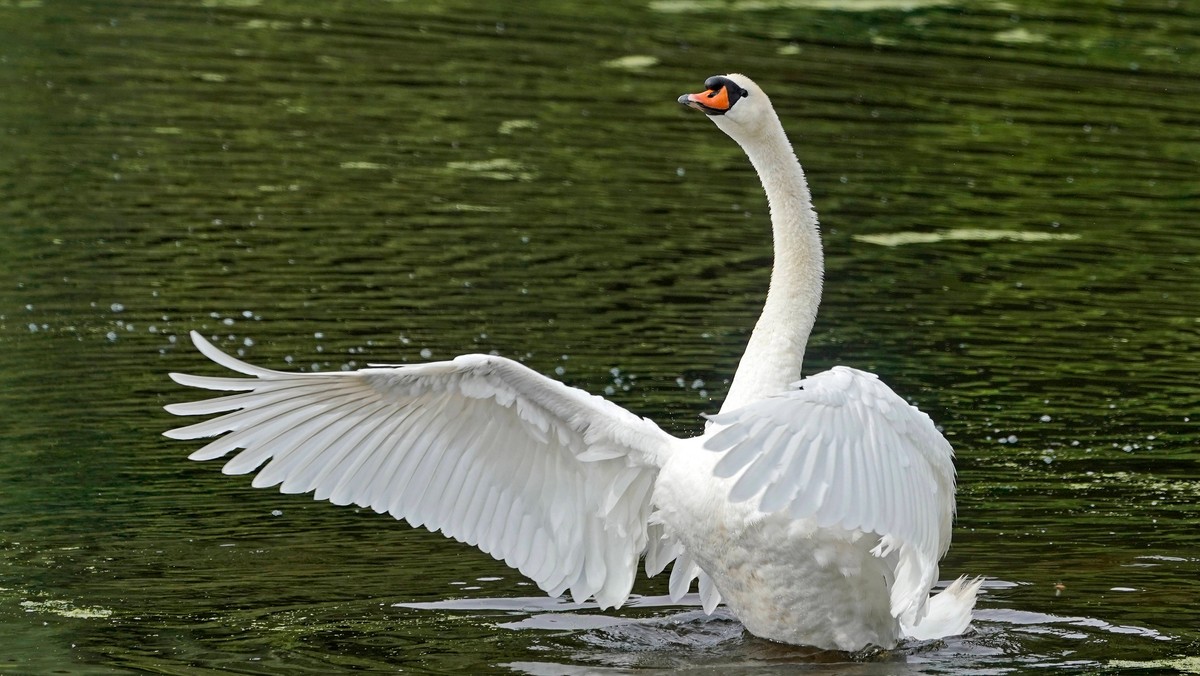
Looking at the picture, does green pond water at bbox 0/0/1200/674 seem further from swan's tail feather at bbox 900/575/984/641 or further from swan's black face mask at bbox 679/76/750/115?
swan's black face mask at bbox 679/76/750/115

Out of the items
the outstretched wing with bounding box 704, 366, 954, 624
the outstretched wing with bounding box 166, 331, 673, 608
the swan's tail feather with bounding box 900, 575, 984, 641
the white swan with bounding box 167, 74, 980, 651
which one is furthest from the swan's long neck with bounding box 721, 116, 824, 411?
the swan's tail feather with bounding box 900, 575, 984, 641

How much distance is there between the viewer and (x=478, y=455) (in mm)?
8656

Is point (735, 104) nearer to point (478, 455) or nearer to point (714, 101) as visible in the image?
point (714, 101)

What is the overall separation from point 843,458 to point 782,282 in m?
2.00

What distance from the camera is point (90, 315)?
13.4 metres

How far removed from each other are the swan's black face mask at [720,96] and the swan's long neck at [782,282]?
7.4 inches

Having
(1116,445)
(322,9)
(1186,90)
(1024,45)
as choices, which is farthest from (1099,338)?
(322,9)

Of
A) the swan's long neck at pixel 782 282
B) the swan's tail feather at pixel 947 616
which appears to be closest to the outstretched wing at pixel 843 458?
the swan's tail feather at pixel 947 616

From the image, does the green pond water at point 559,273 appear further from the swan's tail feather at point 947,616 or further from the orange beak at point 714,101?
the orange beak at point 714,101

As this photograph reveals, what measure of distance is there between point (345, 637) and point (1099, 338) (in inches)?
273

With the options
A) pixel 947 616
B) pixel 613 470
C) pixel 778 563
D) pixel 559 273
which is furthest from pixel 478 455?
pixel 559 273

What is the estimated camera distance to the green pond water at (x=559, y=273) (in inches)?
341

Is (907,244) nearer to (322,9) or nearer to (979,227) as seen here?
(979,227)

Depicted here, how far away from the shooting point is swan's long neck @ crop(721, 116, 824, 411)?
8.09 metres
